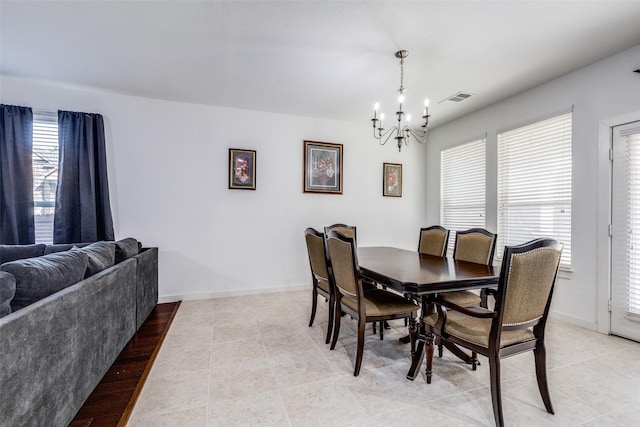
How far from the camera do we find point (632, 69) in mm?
2596

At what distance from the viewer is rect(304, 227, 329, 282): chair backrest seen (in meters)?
2.52

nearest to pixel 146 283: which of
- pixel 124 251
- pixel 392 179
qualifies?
pixel 124 251

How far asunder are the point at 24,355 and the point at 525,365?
116 inches

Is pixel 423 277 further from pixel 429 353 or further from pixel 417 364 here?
pixel 417 364

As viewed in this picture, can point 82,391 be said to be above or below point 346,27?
below

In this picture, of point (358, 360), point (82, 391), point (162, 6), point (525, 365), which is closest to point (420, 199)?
point (525, 365)

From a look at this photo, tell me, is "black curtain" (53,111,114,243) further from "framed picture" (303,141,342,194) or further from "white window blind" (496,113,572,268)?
"white window blind" (496,113,572,268)

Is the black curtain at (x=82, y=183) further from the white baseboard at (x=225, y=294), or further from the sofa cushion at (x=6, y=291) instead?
the sofa cushion at (x=6, y=291)

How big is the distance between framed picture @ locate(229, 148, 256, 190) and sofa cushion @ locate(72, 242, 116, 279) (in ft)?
6.00

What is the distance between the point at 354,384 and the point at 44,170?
3971 mm

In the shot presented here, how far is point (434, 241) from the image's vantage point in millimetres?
3211

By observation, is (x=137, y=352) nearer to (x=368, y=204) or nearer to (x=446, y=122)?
(x=368, y=204)

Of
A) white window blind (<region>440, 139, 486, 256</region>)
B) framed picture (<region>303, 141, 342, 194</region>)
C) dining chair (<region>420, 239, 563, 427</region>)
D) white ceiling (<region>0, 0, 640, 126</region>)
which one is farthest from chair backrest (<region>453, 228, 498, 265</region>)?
framed picture (<region>303, 141, 342, 194</region>)

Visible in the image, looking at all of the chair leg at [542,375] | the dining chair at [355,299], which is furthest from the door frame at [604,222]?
the dining chair at [355,299]
